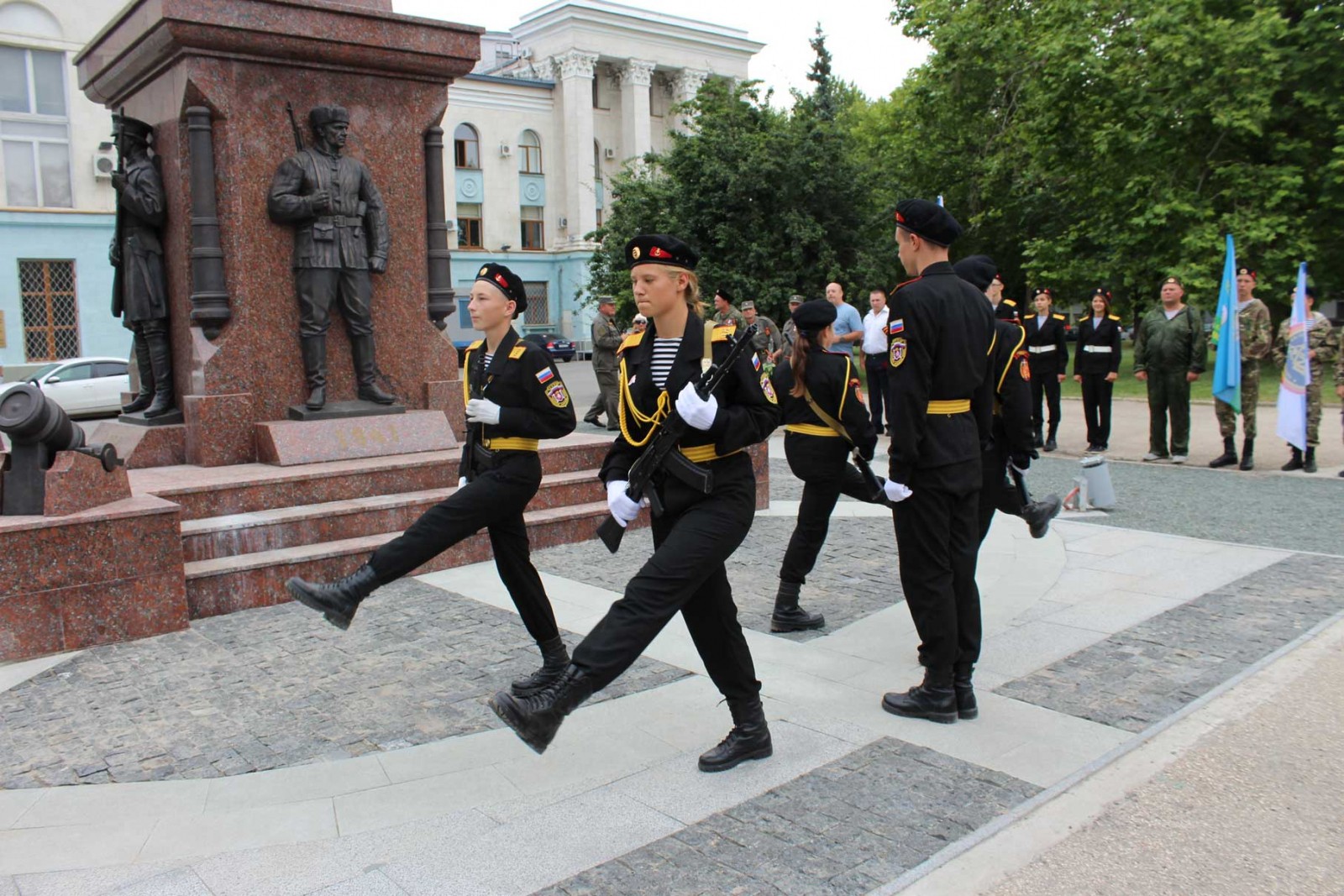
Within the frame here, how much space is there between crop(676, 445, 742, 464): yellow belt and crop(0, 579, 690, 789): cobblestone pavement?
60.8 inches

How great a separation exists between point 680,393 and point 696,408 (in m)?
0.20

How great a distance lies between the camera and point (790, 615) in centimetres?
608

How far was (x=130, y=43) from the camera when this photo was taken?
27.0 ft

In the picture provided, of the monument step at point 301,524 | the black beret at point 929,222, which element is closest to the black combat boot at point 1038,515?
the black beret at point 929,222

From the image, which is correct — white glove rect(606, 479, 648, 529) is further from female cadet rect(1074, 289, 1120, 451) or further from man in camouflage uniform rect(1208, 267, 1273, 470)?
female cadet rect(1074, 289, 1120, 451)

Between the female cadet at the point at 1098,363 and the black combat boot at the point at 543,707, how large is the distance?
11.2 meters

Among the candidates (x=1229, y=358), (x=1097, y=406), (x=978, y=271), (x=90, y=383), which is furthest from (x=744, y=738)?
(x=90, y=383)

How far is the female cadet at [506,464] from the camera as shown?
186 inches

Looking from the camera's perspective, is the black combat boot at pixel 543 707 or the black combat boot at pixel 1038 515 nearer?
the black combat boot at pixel 543 707

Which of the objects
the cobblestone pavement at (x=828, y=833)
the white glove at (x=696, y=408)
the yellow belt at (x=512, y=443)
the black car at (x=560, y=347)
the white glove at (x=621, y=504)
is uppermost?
the black car at (x=560, y=347)

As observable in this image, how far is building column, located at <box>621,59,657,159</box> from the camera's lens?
178 ft

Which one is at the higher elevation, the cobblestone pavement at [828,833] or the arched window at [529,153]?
the arched window at [529,153]

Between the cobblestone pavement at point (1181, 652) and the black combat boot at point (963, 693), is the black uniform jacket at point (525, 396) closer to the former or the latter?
the black combat boot at point (963, 693)

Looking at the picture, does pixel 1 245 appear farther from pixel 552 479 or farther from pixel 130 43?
pixel 552 479
